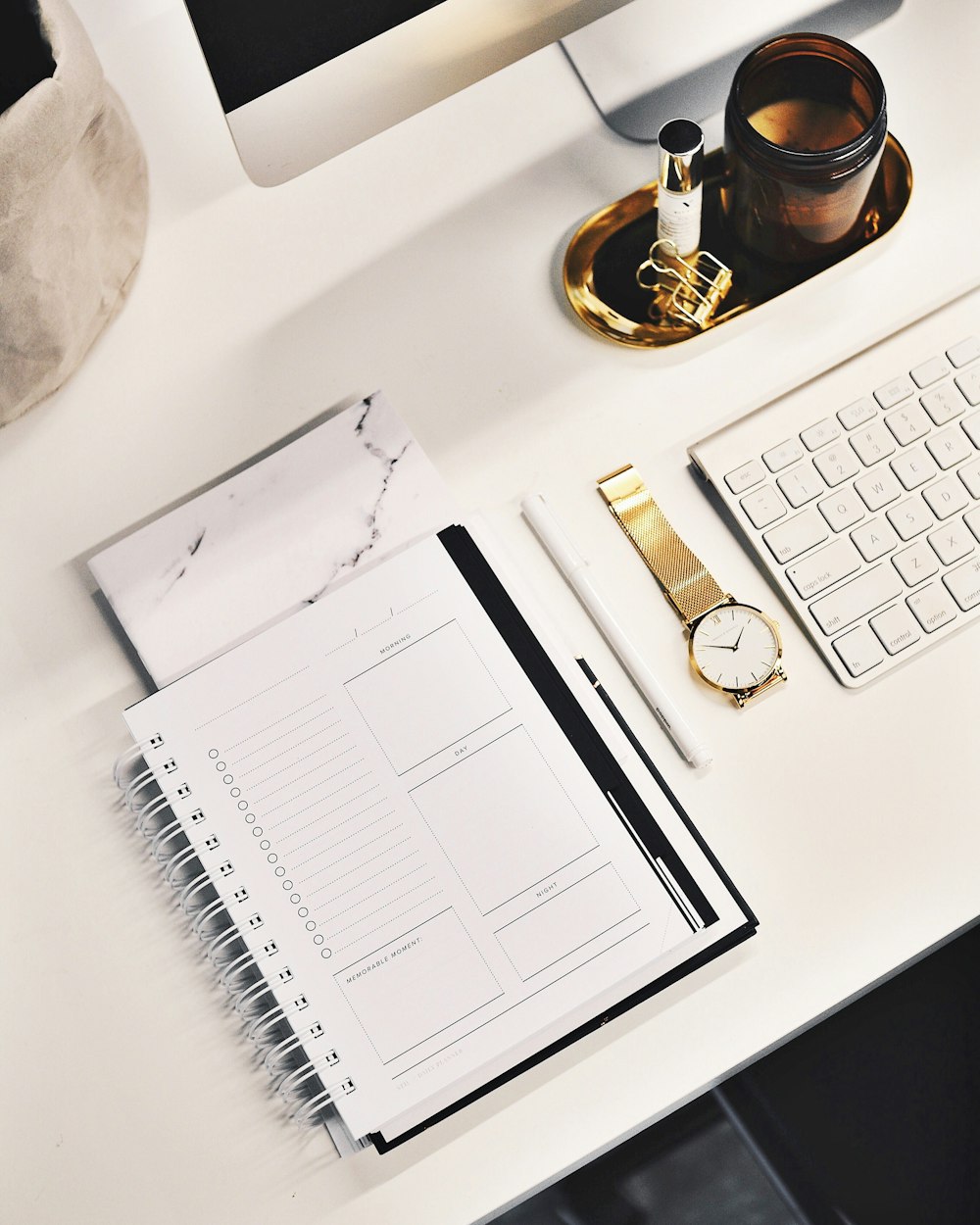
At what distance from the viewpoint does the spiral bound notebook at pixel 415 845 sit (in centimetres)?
56

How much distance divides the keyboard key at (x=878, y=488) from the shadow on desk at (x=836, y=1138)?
347 millimetres

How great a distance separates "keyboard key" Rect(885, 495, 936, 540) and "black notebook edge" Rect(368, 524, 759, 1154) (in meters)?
0.20

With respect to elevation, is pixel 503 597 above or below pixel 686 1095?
above

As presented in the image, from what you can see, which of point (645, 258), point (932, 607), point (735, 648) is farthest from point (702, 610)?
point (645, 258)

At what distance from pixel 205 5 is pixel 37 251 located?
157 mm

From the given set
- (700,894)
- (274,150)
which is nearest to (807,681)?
(700,894)

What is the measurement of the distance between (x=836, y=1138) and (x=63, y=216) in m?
0.75

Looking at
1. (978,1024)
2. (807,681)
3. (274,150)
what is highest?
(274,150)

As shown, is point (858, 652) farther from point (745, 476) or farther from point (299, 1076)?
point (299, 1076)

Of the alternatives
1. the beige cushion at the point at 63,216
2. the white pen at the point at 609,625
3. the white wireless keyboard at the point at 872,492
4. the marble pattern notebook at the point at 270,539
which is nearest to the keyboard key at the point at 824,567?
the white wireless keyboard at the point at 872,492

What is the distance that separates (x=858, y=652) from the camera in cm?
61

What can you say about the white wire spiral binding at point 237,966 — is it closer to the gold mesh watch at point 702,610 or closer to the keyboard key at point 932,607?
the gold mesh watch at point 702,610

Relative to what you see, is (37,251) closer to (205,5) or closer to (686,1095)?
(205,5)

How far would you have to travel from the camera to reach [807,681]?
2.05 ft
